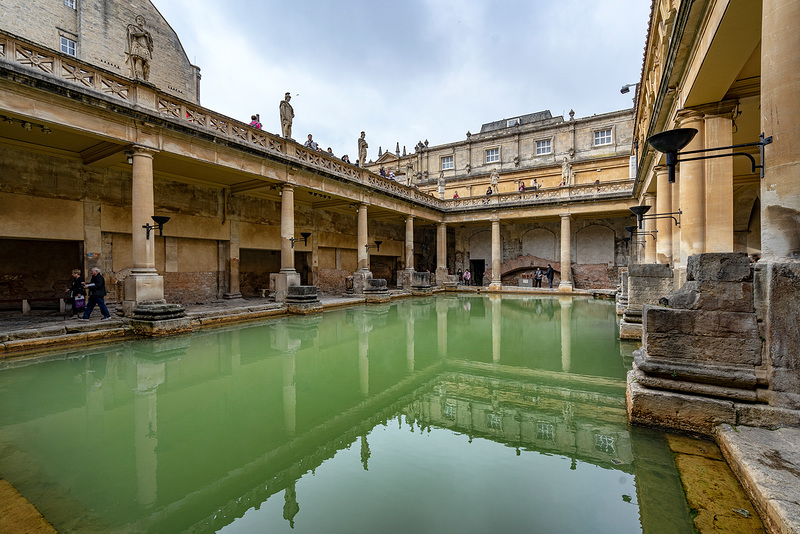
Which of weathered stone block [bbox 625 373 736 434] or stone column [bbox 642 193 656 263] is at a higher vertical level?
stone column [bbox 642 193 656 263]

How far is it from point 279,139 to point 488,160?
20.8 meters

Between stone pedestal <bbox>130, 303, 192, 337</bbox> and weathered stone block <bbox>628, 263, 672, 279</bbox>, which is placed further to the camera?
stone pedestal <bbox>130, 303, 192, 337</bbox>

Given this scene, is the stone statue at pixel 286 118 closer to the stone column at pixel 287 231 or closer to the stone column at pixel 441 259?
the stone column at pixel 287 231

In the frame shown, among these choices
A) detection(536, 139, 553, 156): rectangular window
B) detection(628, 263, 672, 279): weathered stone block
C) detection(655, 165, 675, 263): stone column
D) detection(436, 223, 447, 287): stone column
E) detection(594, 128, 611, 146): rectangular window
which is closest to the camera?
detection(628, 263, 672, 279): weathered stone block

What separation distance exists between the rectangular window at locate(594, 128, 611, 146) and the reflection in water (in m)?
23.9

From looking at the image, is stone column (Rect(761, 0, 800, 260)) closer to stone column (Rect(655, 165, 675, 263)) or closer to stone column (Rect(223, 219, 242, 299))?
stone column (Rect(655, 165, 675, 263))

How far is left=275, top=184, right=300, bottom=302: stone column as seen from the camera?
13.1 meters

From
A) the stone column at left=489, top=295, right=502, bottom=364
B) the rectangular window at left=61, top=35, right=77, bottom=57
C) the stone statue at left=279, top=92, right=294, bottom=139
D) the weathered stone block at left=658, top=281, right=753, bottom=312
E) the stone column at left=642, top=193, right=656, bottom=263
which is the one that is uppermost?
the rectangular window at left=61, top=35, right=77, bottom=57

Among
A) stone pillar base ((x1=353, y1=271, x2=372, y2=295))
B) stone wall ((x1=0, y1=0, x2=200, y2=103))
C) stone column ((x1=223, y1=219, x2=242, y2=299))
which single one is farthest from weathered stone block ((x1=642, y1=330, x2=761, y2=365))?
stone wall ((x1=0, y1=0, x2=200, y2=103))

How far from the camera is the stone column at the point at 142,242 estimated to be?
9.25 metres

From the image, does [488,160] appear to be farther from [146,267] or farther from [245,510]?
[245,510]

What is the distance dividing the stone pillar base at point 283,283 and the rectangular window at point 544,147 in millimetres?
22473

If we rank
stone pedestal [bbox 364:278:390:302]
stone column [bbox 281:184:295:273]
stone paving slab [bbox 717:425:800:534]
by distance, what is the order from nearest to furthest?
stone paving slab [bbox 717:425:800:534] < stone column [bbox 281:184:295:273] < stone pedestal [bbox 364:278:390:302]

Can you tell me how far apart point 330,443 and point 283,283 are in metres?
10.3
